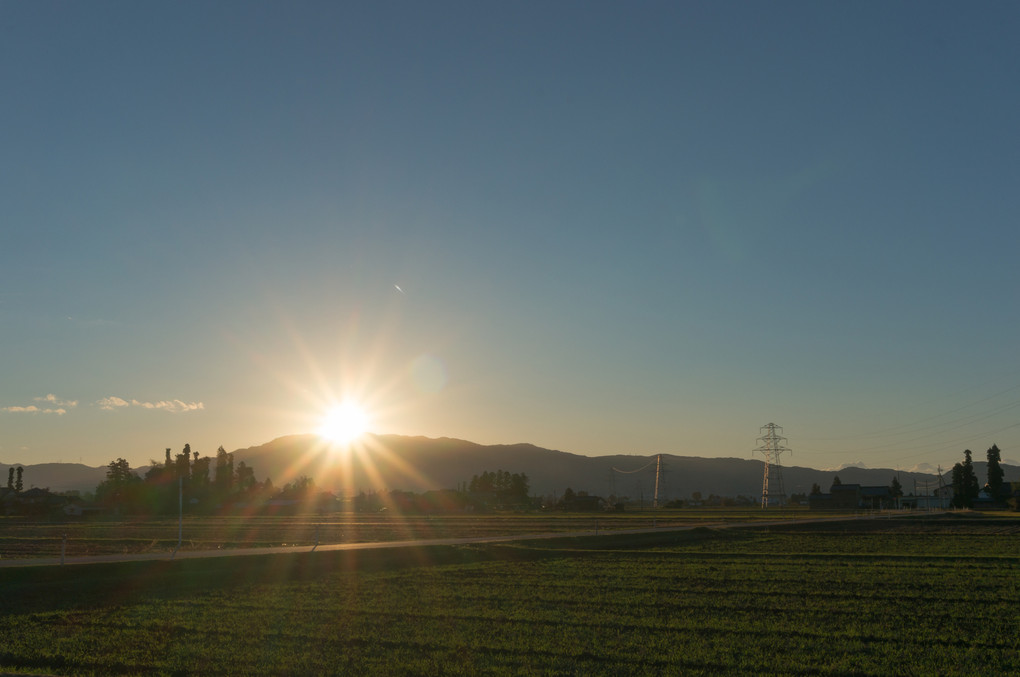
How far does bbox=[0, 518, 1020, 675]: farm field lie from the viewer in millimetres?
14258

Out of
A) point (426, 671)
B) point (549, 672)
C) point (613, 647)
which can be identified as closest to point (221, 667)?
point (426, 671)

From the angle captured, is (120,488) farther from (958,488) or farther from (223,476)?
(958,488)

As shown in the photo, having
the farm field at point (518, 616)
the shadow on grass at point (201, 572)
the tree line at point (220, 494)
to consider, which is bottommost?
the tree line at point (220, 494)

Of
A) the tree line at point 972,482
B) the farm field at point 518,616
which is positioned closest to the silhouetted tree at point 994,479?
the tree line at point 972,482

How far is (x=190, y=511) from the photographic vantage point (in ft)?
440

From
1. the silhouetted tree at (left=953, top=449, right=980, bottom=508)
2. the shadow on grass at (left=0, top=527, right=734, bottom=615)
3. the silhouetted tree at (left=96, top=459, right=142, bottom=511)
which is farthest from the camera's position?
the silhouetted tree at (left=953, top=449, right=980, bottom=508)

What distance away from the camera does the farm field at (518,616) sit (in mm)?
14258

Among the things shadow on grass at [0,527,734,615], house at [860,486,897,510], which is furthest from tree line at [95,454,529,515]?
shadow on grass at [0,527,734,615]

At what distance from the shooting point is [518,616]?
19.1 meters

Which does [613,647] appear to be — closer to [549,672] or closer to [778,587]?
[549,672]

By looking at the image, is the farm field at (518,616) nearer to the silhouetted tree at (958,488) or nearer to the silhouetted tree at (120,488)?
the silhouetted tree at (120,488)

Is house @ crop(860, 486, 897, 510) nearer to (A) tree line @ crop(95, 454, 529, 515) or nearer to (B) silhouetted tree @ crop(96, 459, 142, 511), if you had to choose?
(A) tree line @ crop(95, 454, 529, 515)

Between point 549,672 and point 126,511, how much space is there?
133m

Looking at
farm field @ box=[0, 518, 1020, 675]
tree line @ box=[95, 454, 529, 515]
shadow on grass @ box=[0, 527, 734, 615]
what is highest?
farm field @ box=[0, 518, 1020, 675]
